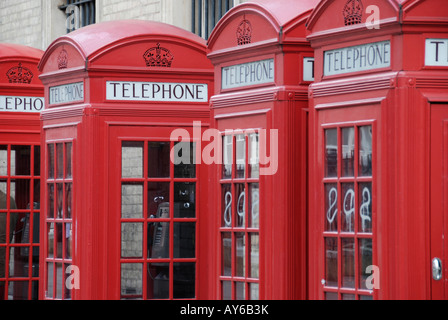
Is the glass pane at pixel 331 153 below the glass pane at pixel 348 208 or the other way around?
the other way around

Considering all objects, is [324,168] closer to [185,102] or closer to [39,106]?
[185,102]

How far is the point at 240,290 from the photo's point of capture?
696 cm

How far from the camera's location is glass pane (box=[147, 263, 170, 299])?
818 centimetres

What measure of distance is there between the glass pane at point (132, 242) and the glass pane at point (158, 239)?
0.08 metres

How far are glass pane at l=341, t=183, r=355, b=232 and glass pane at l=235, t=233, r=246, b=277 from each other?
3.31 feet

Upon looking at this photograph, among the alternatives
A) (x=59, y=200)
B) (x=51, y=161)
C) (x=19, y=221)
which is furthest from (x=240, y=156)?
(x=19, y=221)

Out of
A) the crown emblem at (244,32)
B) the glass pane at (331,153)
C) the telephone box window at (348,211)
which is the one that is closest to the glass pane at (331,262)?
the telephone box window at (348,211)

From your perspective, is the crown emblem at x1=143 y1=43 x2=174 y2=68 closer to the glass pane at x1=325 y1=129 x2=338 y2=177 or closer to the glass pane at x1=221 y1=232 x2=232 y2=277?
the glass pane at x1=221 y1=232 x2=232 y2=277

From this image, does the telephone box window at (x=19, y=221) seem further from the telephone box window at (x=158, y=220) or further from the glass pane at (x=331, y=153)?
the glass pane at (x=331, y=153)

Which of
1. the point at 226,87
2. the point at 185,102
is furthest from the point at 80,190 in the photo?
the point at 226,87

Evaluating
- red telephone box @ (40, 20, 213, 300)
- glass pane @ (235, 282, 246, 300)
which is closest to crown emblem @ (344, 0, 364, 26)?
glass pane @ (235, 282, 246, 300)

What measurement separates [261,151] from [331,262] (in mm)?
941

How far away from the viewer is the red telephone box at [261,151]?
6.60 metres

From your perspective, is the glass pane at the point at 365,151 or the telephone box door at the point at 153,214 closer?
the glass pane at the point at 365,151
